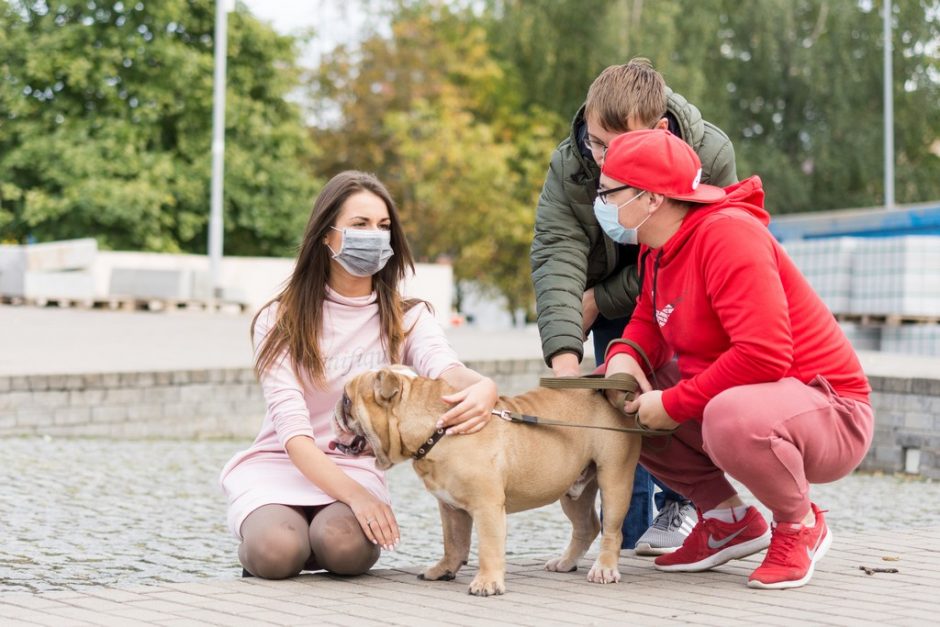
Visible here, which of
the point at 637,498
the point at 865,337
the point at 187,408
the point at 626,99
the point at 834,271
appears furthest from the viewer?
the point at 834,271

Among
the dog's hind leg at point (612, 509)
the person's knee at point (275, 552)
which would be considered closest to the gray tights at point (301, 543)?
the person's knee at point (275, 552)

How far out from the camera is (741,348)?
4.78m

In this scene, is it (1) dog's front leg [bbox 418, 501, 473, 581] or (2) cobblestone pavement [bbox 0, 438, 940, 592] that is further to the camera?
(2) cobblestone pavement [bbox 0, 438, 940, 592]

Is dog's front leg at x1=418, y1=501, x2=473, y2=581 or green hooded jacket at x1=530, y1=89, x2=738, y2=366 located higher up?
green hooded jacket at x1=530, y1=89, x2=738, y2=366

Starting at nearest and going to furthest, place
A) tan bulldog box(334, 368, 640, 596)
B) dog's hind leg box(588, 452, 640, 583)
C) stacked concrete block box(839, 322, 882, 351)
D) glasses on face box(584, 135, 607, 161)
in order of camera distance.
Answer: tan bulldog box(334, 368, 640, 596), dog's hind leg box(588, 452, 640, 583), glasses on face box(584, 135, 607, 161), stacked concrete block box(839, 322, 882, 351)

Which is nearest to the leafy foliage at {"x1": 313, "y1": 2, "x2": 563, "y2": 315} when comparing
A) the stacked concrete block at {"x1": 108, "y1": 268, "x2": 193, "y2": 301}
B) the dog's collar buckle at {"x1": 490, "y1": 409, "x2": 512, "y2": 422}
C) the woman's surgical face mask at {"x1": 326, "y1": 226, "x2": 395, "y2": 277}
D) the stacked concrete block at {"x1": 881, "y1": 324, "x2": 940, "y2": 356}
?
the stacked concrete block at {"x1": 108, "y1": 268, "x2": 193, "y2": 301}

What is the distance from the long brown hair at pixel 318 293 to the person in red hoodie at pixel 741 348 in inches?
39.6

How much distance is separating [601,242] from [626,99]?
33.2 inches

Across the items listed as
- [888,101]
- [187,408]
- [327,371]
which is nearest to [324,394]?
[327,371]

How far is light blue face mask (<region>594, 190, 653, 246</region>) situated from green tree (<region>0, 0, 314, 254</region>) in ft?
109

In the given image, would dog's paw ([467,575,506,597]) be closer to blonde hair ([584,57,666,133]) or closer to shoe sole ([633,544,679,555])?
shoe sole ([633,544,679,555])

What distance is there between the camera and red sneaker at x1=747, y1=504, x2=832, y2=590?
5031 mm

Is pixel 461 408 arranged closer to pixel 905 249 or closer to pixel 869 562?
pixel 869 562

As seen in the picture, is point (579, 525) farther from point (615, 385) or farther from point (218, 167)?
point (218, 167)
